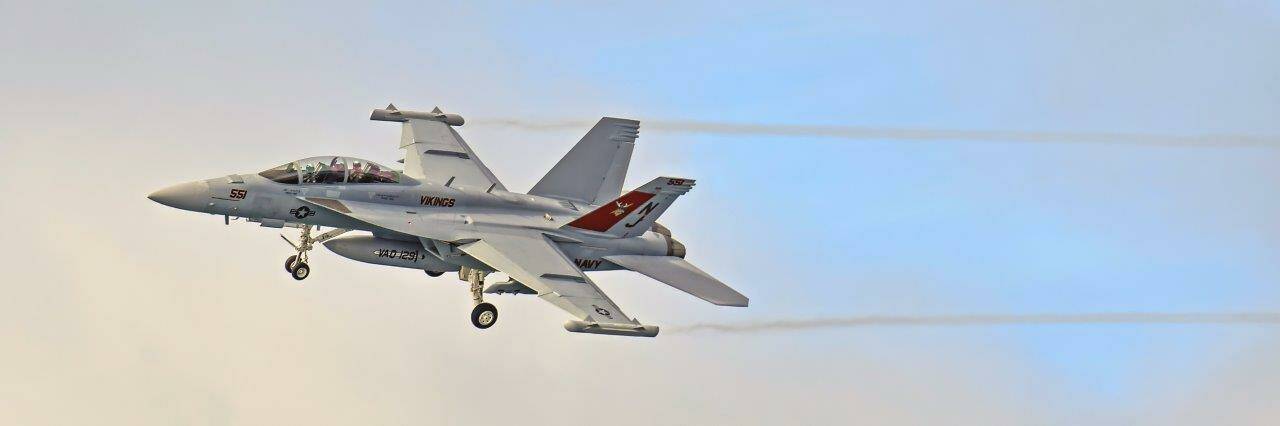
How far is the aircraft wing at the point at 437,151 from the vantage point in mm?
55125

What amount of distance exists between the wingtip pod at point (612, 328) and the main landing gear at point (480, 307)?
4148mm

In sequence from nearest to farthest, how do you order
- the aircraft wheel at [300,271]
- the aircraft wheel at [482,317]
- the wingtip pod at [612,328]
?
the wingtip pod at [612,328], the aircraft wheel at [482,317], the aircraft wheel at [300,271]

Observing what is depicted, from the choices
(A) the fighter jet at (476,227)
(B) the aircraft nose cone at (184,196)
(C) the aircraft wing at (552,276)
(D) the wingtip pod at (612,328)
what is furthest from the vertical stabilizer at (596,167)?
(B) the aircraft nose cone at (184,196)

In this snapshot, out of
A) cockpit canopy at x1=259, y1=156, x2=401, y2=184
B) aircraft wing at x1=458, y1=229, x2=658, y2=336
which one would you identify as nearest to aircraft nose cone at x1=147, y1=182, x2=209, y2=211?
cockpit canopy at x1=259, y1=156, x2=401, y2=184

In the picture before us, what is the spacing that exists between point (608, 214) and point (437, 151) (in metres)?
6.11

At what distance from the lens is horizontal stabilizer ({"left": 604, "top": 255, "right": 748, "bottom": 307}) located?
51963mm

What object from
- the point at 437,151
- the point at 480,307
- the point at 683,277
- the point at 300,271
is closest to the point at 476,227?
the point at 480,307

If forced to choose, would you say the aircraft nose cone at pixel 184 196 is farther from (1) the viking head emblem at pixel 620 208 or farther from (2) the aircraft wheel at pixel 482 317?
(1) the viking head emblem at pixel 620 208

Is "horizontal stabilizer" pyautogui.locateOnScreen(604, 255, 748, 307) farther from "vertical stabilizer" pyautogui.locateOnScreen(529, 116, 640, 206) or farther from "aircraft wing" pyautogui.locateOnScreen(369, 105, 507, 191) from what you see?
"aircraft wing" pyautogui.locateOnScreen(369, 105, 507, 191)

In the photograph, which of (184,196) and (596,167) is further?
(596,167)

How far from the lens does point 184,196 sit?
48938 mm

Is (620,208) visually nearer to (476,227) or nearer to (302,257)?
(476,227)

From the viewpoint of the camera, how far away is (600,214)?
5197cm

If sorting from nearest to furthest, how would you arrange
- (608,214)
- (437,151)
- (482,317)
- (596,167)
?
(482,317) → (608,214) → (596,167) → (437,151)
